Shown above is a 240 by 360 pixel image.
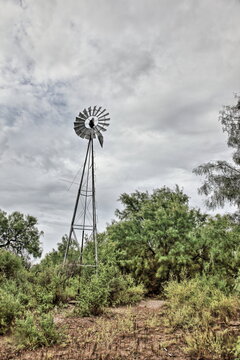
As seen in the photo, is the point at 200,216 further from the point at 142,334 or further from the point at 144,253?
the point at 142,334

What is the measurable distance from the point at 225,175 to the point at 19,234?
18.5m

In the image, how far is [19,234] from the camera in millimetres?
24531

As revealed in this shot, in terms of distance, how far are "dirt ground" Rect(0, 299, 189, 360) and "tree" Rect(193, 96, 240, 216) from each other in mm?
7542

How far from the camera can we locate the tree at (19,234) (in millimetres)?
24062

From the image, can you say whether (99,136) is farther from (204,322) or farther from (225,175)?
(204,322)

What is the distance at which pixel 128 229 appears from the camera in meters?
12.8

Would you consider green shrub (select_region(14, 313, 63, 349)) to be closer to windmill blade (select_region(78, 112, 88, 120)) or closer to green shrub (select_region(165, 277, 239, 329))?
green shrub (select_region(165, 277, 239, 329))

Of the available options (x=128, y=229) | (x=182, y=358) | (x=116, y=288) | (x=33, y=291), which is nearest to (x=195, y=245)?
(x=128, y=229)

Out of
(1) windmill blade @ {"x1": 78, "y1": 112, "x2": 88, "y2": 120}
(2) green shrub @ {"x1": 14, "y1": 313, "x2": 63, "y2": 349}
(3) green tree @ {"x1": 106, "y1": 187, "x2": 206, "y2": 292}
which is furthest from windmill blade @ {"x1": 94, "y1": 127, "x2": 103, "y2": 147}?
(2) green shrub @ {"x1": 14, "y1": 313, "x2": 63, "y2": 349}

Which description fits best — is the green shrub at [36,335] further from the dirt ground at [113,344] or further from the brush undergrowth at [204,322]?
the brush undergrowth at [204,322]

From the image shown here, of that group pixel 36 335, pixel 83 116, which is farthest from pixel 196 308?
pixel 83 116

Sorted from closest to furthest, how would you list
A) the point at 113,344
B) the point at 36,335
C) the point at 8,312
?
the point at 113,344
the point at 36,335
the point at 8,312

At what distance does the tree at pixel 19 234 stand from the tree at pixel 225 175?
16933 mm

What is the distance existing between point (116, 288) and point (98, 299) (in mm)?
1993
